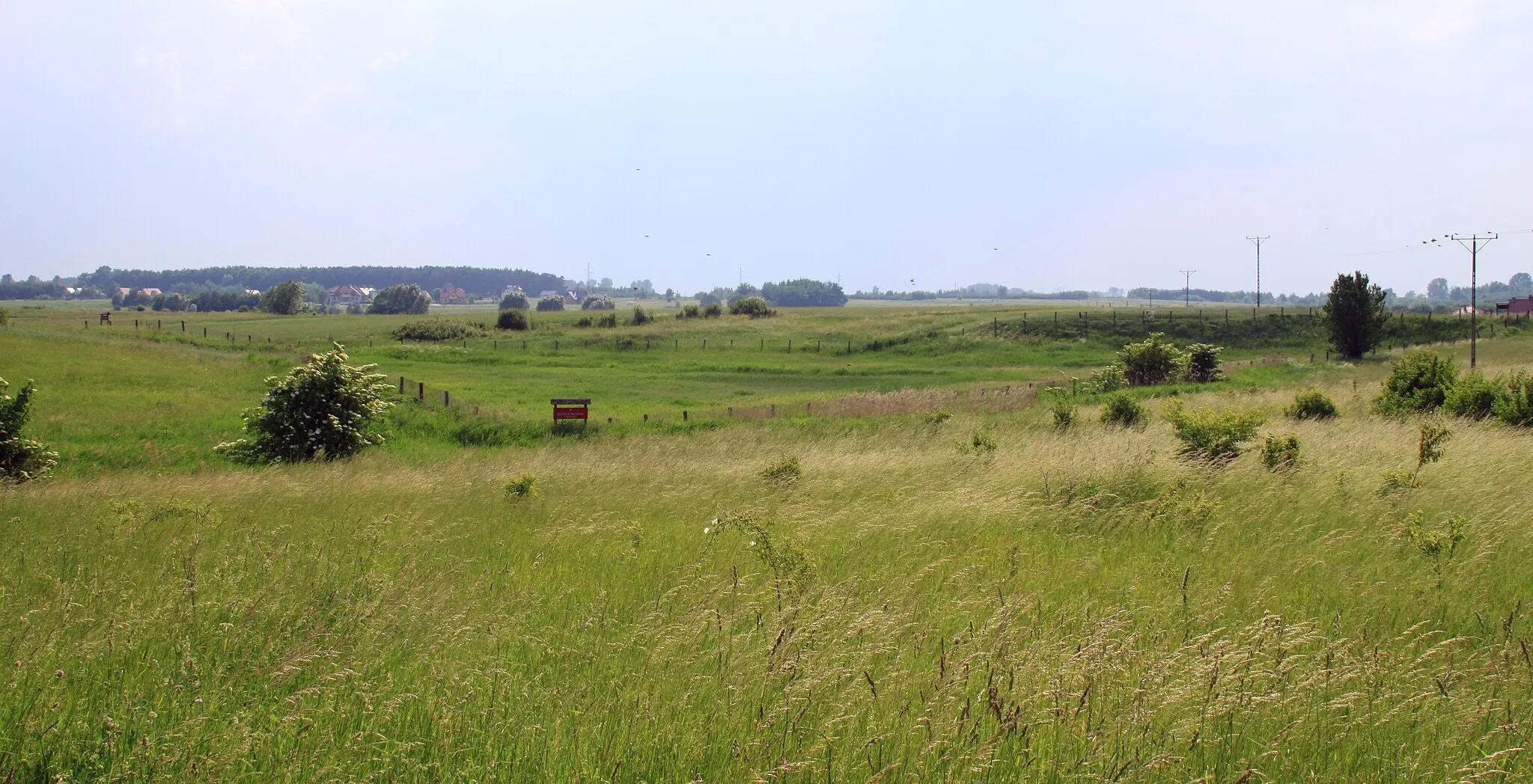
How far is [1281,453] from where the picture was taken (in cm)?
1091

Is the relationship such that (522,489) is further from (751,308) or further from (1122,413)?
(751,308)

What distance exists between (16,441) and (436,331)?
71.3m

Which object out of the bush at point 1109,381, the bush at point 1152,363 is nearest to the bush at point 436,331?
the bush at point 1152,363

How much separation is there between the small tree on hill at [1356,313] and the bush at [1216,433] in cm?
5808

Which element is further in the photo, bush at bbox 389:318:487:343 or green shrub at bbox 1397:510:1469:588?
bush at bbox 389:318:487:343

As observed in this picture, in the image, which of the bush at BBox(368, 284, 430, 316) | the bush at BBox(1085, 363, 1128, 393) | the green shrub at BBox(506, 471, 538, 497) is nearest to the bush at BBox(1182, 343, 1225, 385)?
the bush at BBox(1085, 363, 1128, 393)

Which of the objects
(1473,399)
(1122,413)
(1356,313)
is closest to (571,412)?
(1122,413)

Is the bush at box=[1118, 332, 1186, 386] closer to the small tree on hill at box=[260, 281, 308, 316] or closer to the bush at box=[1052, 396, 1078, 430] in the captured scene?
the bush at box=[1052, 396, 1078, 430]

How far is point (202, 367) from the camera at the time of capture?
42062 mm

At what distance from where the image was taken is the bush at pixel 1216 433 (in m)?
A: 11.9

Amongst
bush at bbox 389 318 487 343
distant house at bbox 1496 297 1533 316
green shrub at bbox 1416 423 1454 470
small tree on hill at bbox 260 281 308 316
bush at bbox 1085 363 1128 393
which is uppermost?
small tree on hill at bbox 260 281 308 316

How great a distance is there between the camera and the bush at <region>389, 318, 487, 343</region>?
84438 millimetres

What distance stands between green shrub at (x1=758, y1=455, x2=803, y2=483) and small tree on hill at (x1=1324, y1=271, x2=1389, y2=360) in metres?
61.7

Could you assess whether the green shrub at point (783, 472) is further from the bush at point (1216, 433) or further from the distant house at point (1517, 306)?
the distant house at point (1517, 306)
